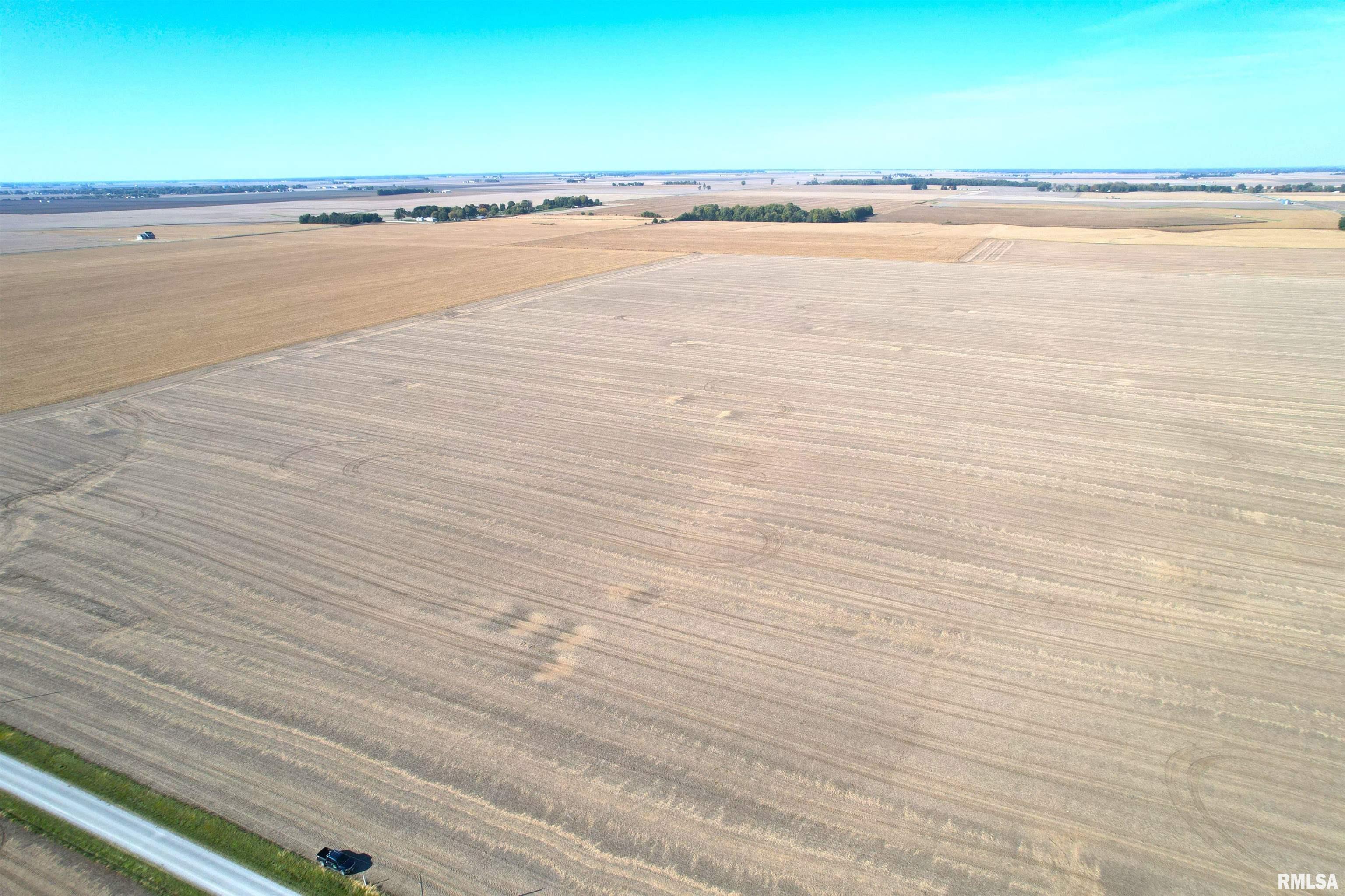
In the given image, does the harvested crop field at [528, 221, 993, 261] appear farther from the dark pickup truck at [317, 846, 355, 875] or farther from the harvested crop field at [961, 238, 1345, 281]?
the dark pickup truck at [317, 846, 355, 875]

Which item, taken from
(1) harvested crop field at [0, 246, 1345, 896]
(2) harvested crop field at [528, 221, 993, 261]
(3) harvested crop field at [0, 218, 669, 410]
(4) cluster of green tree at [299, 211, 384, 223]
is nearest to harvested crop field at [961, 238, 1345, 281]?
(2) harvested crop field at [528, 221, 993, 261]

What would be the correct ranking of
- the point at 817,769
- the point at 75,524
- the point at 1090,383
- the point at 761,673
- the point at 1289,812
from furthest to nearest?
the point at 1090,383, the point at 75,524, the point at 761,673, the point at 817,769, the point at 1289,812

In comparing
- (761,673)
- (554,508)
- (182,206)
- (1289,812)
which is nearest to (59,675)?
(554,508)

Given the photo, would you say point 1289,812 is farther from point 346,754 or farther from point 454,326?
point 454,326

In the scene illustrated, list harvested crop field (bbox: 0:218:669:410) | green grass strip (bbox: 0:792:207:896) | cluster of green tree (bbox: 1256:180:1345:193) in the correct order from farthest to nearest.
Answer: cluster of green tree (bbox: 1256:180:1345:193), harvested crop field (bbox: 0:218:669:410), green grass strip (bbox: 0:792:207:896)

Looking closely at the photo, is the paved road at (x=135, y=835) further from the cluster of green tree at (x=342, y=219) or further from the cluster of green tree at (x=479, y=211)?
the cluster of green tree at (x=479, y=211)

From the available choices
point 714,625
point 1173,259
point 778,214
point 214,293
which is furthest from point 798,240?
point 714,625

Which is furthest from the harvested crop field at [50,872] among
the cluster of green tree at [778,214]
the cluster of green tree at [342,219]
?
the cluster of green tree at [342,219]
